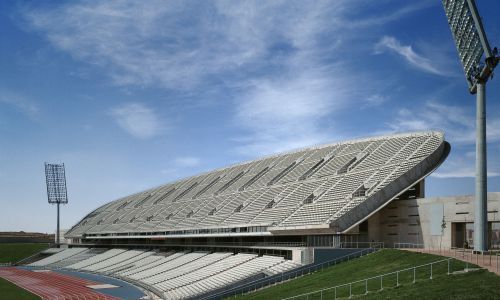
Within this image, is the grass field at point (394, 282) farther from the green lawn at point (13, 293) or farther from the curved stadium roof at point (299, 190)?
the green lawn at point (13, 293)

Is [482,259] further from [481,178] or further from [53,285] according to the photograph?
[53,285]

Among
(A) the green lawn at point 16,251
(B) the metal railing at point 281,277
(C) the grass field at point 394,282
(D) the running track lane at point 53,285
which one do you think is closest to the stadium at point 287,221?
(B) the metal railing at point 281,277

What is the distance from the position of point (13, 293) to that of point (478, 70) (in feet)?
129

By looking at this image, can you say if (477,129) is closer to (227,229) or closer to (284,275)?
(284,275)

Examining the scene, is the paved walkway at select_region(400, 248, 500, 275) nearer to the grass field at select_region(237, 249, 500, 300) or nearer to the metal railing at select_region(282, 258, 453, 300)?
the grass field at select_region(237, 249, 500, 300)

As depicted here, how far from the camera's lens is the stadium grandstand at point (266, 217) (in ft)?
120

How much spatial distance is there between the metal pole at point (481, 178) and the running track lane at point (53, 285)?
2653cm

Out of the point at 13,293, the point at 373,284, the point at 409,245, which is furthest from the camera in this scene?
the point at 13,293

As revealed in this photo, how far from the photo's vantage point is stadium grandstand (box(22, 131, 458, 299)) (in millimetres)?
36594

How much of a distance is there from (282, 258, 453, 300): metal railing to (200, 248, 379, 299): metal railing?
6722 millimetres

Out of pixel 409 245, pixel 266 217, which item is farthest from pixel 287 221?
pixel 409 245

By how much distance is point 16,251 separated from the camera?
3565 inches

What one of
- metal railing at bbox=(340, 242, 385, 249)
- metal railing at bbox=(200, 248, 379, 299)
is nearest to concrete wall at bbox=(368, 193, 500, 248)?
metal railing at bbox=(340, 242, 385, 249)

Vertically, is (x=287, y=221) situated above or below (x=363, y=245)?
above
